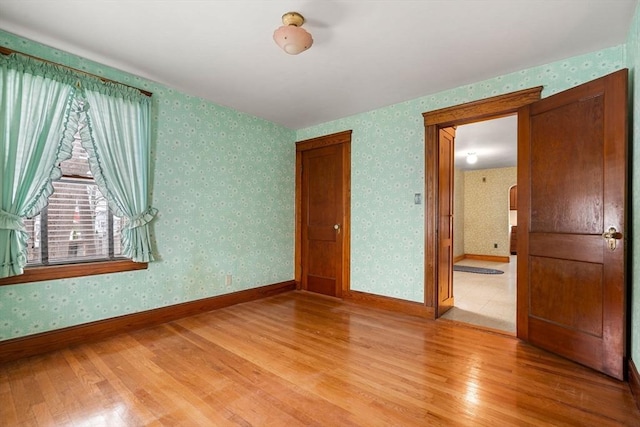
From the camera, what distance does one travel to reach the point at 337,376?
2.10 metres

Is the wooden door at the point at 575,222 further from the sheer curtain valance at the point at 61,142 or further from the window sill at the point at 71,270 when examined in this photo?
the window sill at the point at 71,270

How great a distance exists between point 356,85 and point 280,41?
131cm

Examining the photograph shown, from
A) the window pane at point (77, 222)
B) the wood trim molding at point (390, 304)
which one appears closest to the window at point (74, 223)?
the window pane at point (77, 222)

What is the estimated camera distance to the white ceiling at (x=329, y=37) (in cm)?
196

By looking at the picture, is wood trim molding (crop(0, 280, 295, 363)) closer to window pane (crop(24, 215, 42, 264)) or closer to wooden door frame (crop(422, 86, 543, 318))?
window pane (crop(24, 215, 42, 264))

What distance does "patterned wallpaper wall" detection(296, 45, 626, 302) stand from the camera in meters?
3.41

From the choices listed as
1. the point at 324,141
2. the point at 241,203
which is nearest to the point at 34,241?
the point at 241,203

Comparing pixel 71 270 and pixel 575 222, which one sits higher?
pixel 575 222

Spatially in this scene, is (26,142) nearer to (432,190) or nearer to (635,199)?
(432,190)

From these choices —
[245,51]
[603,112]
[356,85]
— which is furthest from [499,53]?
[245,51]

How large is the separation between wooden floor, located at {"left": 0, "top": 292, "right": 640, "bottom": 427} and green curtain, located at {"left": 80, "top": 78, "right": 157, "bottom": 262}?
998mm

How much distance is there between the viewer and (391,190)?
3.68m

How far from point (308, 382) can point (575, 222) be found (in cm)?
237

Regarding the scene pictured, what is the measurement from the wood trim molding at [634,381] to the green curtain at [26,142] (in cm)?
429
